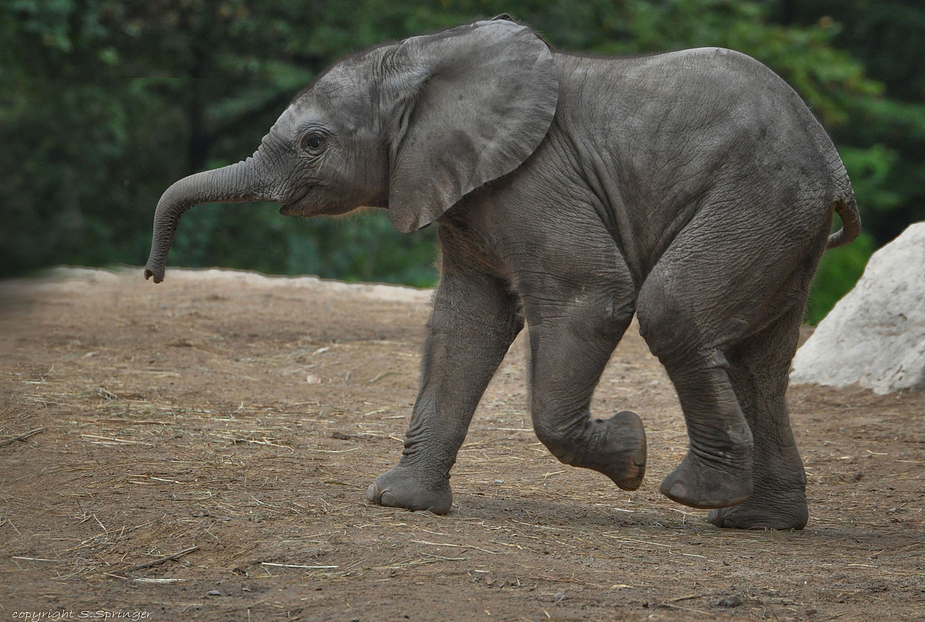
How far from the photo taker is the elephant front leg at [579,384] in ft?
16.1

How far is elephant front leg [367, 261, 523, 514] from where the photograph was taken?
17.3 feet

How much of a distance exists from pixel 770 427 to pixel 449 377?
1624mm

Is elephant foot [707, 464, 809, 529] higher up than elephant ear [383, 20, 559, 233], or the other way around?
elephant ear [383, 20, 559, 233]

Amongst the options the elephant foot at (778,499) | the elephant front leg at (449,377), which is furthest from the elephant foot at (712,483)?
the elephant front leg at (449,377)

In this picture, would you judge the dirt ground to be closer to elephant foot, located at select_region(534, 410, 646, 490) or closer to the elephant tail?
elephant foot, located at select_region(534, 410, 646, 490)

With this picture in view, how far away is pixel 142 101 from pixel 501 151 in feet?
48.1

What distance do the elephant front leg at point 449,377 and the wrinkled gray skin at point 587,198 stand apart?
0.01 m

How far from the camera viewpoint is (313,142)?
208 inches

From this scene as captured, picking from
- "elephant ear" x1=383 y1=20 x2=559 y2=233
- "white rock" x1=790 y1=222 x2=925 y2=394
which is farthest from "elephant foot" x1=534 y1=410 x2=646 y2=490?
"white rock" x1=790 y1=222 x2=925 y2=394

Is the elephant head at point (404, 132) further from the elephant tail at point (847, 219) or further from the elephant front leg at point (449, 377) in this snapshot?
the elephant tail at point (847, 219)

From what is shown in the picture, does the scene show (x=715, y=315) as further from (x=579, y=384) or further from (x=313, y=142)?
(x=313, y=142)

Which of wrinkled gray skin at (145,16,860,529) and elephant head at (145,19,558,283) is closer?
wrinkled gray skin at (145,16,860,529)

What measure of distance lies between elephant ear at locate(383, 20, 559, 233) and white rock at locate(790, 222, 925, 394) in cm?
441

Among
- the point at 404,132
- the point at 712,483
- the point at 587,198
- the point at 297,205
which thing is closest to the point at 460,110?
the point at 404,132
